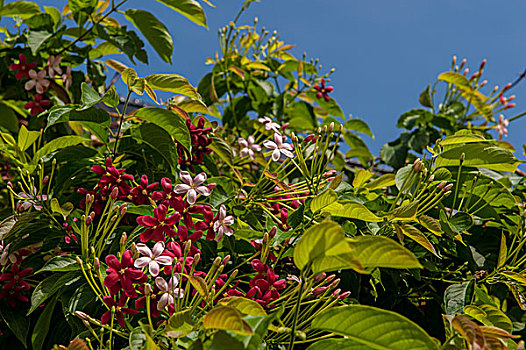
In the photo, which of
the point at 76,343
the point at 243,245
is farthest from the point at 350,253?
the point at 243,245

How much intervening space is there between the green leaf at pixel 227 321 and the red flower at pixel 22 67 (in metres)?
1.31

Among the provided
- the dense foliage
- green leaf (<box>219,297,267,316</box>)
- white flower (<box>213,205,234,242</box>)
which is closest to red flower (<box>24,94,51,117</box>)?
the dense foliage

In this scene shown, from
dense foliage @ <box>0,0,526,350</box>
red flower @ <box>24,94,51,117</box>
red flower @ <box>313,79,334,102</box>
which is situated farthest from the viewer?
red flower @ <box>313,79,334,102</box>

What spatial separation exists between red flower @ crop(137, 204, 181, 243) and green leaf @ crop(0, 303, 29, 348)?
0.42 meters

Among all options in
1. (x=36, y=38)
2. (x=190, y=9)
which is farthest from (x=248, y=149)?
(x=36, y=38)

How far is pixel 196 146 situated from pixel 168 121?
149mm

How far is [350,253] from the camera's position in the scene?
0.50 meters

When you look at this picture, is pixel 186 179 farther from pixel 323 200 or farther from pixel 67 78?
pixel 67 78

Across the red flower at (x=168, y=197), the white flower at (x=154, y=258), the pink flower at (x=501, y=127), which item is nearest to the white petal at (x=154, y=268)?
the white flower at (x=154, y=258)

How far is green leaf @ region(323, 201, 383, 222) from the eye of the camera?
0.83 metres

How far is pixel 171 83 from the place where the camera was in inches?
40.3

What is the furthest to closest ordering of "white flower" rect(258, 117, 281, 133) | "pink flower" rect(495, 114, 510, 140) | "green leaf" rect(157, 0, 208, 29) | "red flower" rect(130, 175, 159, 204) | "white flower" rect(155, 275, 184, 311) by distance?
"pink flower" rect(495, 114, 510, 140)
"green leaf" rect(157, 0, 208, 29)
"white flower" rect(258, 117, 281, 133)
"red flower" rect(130, 175, 159, 204)
"white flower" rect(155, 275, 184, 311)

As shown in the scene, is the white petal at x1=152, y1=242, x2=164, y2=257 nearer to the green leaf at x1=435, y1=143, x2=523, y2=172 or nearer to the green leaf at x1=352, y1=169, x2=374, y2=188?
the green leaf at x1=352, y1=169, x2=374, y2=188

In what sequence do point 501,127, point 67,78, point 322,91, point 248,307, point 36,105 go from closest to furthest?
point 248,307 → point 36,105 → point 67,78 → point 322,91 → point 501,127
